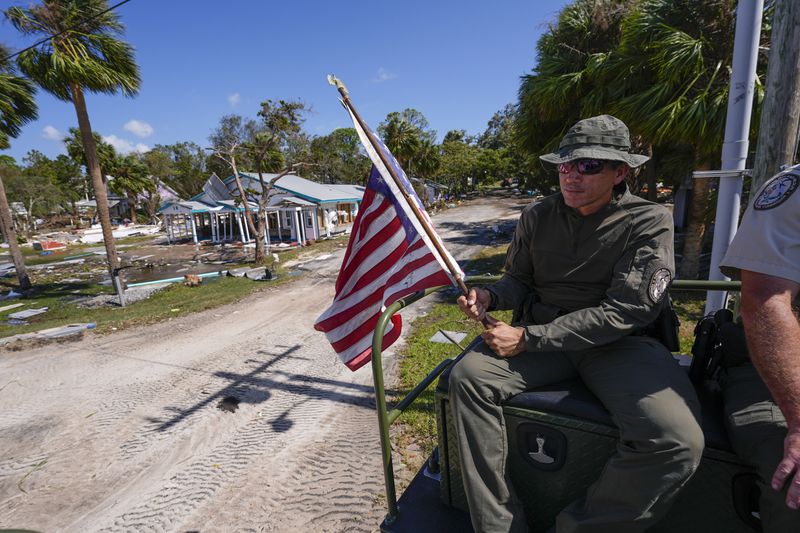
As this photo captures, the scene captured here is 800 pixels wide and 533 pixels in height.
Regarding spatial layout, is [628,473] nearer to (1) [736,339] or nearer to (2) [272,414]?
(1) [736,339]

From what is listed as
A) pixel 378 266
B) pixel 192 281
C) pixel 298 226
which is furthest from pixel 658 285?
pixel 298 226

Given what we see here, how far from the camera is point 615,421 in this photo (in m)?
1.64

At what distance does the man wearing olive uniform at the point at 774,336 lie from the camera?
1.29 metres

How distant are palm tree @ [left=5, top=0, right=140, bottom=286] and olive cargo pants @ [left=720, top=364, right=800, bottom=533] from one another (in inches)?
599

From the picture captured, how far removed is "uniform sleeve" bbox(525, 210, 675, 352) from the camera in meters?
1.88

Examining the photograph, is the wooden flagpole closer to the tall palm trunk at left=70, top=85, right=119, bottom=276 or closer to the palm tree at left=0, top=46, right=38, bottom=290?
the tall palm trunk at left=70, top=85, right=119, bottom=276

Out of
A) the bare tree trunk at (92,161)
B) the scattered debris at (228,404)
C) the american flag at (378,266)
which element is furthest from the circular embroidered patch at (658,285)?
the bare tree trunk at (92,161)

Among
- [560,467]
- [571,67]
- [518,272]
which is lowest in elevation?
[560,467]

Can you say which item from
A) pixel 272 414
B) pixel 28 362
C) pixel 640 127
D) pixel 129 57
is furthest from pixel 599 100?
pixel 129 57

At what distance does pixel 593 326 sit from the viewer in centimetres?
187

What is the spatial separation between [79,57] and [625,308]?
623 inches

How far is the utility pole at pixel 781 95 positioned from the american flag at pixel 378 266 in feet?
9.26

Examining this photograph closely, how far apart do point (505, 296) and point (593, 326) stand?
0.60m

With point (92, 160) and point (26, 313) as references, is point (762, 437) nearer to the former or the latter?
point (26, 313)
